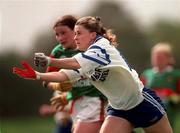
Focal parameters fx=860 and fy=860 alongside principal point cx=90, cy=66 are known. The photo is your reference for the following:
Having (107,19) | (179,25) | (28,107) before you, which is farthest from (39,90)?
(179,25)

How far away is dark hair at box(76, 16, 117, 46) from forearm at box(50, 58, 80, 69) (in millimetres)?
501

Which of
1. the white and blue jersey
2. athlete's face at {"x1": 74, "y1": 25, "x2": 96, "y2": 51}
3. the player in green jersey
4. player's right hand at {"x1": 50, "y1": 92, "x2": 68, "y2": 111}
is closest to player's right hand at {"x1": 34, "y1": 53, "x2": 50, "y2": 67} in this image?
the white and blue jersey

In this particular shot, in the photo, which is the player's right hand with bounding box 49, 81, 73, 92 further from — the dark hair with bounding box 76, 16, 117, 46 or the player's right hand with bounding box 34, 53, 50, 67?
the player's right hand with bounding box 34, 53, 50, 67

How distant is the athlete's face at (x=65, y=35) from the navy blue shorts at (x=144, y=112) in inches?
50.1

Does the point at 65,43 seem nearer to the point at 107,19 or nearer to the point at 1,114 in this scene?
the point at 1,114

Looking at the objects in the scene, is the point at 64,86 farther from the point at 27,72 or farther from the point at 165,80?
the point at 165,80

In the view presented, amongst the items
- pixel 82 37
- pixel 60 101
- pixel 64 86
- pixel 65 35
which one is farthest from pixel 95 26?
pixel 60 101

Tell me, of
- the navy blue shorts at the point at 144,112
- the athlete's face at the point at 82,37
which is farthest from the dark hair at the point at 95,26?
the navy blue shorts at the point at 144,112

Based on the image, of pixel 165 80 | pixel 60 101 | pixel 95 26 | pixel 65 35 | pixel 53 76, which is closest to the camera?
pixel 53 76

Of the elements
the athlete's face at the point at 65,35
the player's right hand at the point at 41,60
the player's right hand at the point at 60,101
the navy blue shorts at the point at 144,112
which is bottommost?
the player's right hand at the point at 60,101

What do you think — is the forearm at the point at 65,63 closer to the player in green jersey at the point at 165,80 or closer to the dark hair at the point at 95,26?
the dark hair at the point at 95,26

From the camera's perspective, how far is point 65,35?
9.41 metres

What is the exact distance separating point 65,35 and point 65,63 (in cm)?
162

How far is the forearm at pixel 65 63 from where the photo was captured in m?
7.78
